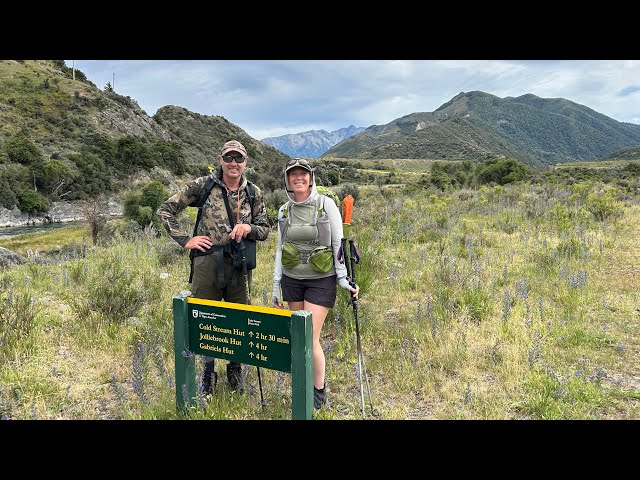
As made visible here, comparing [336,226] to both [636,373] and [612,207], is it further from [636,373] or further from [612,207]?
[612,207]

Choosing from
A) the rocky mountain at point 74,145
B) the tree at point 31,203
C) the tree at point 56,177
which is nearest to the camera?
the tree at point 31,203

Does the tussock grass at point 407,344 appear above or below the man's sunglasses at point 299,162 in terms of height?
below

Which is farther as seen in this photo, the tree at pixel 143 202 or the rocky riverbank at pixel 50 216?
the rocky riverbank at pixel 50 216

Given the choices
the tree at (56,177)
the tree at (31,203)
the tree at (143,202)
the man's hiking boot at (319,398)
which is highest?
the tree at (56,177)

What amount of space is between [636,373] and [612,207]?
885 centimetres

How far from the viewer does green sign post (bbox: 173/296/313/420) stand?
2.23 m

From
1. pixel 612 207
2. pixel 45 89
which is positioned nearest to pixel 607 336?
pixel 612 207

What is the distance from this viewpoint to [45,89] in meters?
58.9

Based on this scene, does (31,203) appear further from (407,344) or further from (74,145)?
(407,344)

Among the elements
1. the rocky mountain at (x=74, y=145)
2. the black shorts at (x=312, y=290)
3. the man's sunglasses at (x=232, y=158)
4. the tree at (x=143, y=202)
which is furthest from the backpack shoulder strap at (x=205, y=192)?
the rocky mountain at (x=74, y=145)

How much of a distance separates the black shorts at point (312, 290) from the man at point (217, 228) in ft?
1.80

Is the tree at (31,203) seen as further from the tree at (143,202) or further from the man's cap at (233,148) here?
the man's cap at (233,148)

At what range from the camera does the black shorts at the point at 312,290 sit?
9.85 feet

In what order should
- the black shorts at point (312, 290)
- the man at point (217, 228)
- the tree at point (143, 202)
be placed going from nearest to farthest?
1. the black shorts at point (312, 290)
2. the man at point (217, 228)
3. the tree at point (143, 202)
